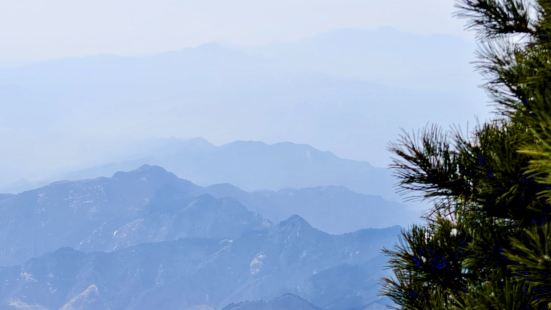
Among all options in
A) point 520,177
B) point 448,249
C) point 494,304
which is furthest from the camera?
point 448,249

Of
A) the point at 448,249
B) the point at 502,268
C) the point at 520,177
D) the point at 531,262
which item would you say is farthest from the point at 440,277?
the point at 531,262

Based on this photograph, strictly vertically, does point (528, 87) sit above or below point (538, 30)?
below

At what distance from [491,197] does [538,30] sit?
1087 mm

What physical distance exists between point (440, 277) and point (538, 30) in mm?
1839

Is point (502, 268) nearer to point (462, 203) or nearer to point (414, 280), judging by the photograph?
point (462, 203)

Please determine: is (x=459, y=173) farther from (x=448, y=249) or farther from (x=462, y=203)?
(x=448, y=249)

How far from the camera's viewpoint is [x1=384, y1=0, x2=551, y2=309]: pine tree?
3.27 meters

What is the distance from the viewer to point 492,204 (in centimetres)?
395

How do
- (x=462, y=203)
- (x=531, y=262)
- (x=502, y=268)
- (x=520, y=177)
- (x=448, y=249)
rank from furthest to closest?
(x=448, y=249)
(x=462, y=203)
(x=502, y=268)
(x=520, y=177)
(x=531, y=262)

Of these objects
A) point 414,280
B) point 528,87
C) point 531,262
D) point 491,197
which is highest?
point 528,87

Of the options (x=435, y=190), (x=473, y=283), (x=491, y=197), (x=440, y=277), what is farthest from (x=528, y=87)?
(x=440, y=277)

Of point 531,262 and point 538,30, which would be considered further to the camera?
point 538,30

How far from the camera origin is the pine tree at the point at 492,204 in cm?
327

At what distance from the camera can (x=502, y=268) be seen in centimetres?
388
